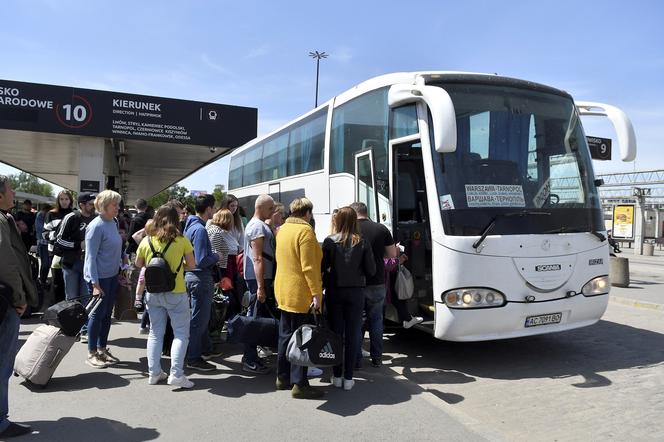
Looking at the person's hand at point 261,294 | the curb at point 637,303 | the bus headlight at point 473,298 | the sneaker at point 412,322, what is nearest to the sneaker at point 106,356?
the person's hand at point 261,294

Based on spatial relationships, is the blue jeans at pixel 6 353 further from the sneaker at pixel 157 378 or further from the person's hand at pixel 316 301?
the person's hand at pixel 316 301

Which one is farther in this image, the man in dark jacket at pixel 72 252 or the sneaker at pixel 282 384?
the man in dark jacket at pixel 72 252

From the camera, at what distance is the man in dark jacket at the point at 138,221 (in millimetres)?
7949

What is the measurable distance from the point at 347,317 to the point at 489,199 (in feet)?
7.04

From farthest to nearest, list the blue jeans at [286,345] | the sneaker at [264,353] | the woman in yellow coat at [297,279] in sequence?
the sneaker at [264,353] < the blue jeans at [286,345] < the woman in yellow coat at [297,279]

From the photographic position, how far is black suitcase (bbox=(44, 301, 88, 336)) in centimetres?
481

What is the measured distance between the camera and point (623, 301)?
35.8 feet

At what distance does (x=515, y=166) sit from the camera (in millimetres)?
6047

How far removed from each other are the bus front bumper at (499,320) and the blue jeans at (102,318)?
358 cm

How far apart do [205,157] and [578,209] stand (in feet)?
41.8

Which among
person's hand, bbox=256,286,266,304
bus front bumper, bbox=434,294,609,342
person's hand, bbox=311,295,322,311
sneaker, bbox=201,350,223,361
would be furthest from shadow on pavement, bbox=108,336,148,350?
bus front bumper, bbox=434,294,609,342

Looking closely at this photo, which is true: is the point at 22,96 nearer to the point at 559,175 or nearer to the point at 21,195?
the point at 559,175

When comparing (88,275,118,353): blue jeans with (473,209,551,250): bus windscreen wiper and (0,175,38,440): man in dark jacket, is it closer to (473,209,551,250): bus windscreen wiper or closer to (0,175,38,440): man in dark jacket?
(0,175,38,440): man in dark jacket

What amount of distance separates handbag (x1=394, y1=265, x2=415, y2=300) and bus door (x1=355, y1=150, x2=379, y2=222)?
40.3 inches
